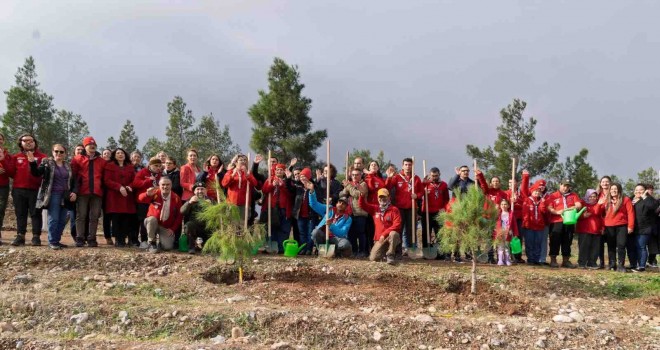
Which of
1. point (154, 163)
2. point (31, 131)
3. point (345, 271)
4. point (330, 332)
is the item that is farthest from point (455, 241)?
point (31, 131)

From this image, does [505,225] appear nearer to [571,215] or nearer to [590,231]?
[571,215]

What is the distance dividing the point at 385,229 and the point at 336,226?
3.55 ft

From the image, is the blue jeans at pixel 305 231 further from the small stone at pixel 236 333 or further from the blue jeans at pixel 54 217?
the small stone at pixel 236 333

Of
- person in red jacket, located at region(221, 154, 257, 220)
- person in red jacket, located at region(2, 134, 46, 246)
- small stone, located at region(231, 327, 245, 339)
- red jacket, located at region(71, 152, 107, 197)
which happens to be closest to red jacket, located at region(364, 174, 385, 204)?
person in red jacket, located at region(221, 154, 257, 220)

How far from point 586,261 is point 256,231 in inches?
303

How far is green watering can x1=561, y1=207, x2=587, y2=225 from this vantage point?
438 inches

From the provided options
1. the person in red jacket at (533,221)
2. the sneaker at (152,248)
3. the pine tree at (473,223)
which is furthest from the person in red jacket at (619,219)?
the sneaker at (152,248)

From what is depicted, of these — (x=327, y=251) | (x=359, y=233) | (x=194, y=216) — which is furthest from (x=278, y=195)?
(x=359, y=233)

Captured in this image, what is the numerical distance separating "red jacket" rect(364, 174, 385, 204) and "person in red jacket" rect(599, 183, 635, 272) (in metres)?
4.96

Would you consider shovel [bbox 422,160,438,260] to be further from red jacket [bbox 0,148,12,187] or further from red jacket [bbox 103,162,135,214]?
red jacket [bbox 0,148,12,187]

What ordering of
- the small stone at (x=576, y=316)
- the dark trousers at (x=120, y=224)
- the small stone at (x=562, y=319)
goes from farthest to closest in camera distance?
1. the dark trousers at (x=120, y=224)
2. the small stone at (x=576, y=316)
3. the small stone at (x=562, y=319)

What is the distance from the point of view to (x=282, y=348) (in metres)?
5.71

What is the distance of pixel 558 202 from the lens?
37.1 ft

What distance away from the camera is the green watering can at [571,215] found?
1112 cm
